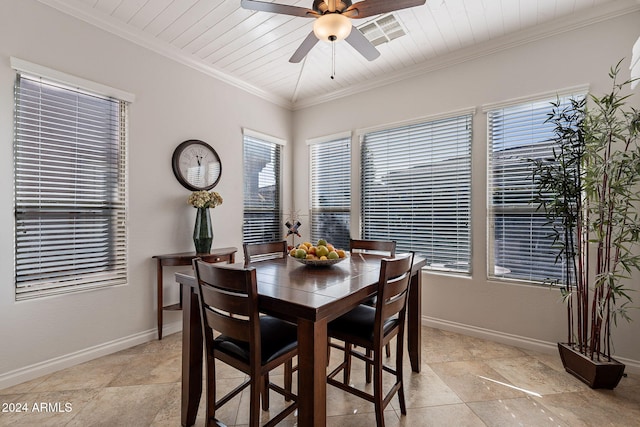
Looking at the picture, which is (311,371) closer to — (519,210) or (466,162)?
(519,210)

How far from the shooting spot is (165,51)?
9.98 ft

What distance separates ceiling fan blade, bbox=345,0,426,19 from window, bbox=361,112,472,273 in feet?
5.48

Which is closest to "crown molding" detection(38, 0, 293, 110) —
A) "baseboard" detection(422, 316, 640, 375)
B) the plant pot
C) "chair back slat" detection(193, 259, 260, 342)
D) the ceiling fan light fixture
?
the ceiling fan light fixture

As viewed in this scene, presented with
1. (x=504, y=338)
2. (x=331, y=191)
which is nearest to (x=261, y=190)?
(x=331, y=191)

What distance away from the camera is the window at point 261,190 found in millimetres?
3971

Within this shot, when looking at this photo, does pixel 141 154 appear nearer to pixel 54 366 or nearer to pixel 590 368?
pixel 54 366

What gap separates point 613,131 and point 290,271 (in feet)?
7.78

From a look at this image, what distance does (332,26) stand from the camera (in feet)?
6.00

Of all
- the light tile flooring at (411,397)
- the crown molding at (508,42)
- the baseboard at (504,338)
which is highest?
the crown molding at (508,42)

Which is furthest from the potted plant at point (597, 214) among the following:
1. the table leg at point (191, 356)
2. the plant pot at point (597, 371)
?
the table leg at point (191, 356)

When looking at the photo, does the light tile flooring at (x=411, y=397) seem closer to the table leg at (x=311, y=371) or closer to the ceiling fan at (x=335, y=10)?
the table leg at (x=311, y=371)

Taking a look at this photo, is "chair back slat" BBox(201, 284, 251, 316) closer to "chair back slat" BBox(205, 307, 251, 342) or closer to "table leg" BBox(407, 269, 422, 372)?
"chair back slat" BBox(205, 307, 251, 342)

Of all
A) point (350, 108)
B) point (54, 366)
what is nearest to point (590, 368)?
point (350, 108)

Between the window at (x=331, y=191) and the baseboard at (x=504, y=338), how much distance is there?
4.67 feet
